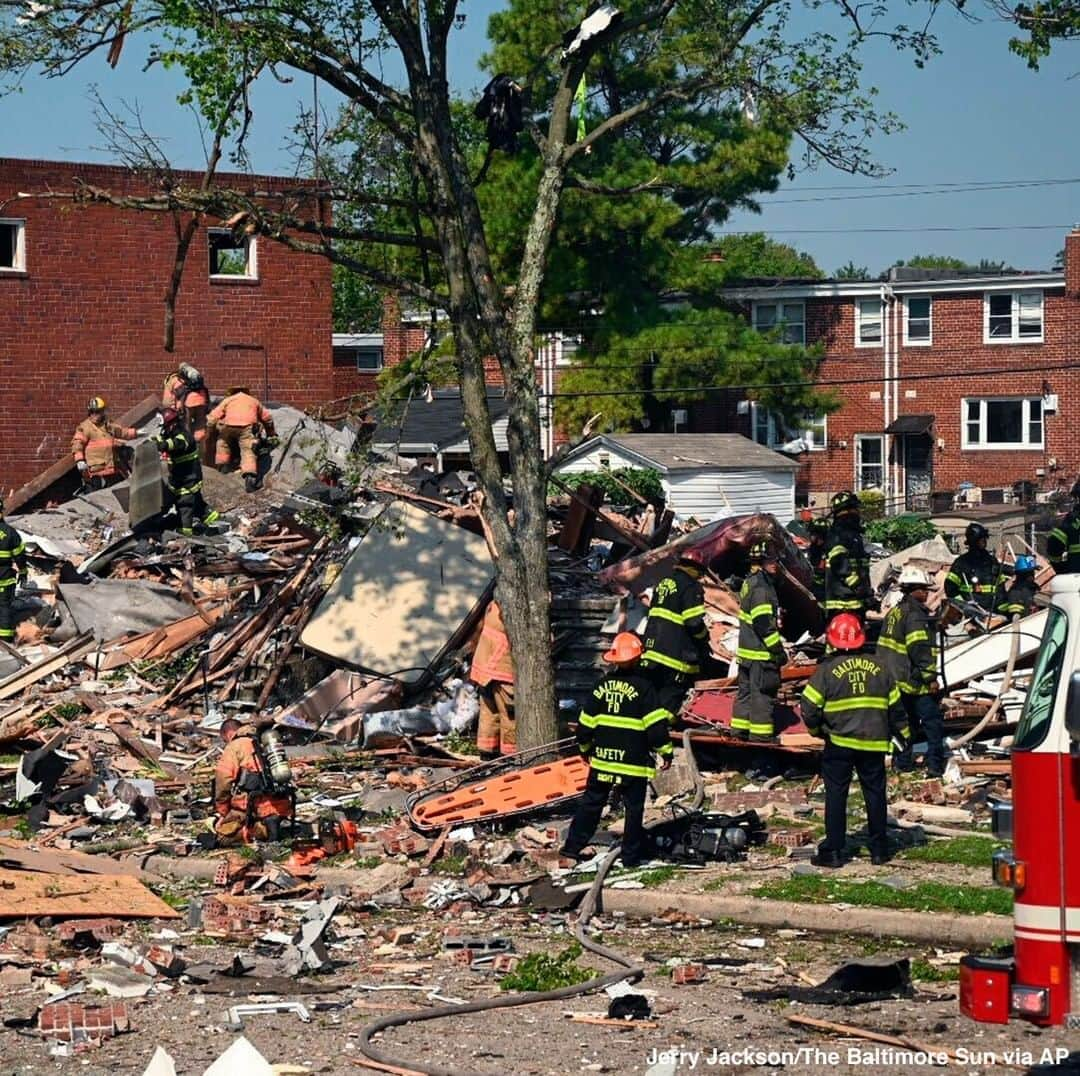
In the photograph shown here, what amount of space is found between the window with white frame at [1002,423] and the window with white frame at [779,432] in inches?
158

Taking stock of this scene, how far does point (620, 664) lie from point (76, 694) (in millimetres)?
8575

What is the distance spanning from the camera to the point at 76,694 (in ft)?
60.2

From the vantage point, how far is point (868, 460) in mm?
49781

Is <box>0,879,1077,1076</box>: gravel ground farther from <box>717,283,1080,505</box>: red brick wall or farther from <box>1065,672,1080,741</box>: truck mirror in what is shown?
<box>717,283,1080,505</box>: red brick wall

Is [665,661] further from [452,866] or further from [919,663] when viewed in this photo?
[452,866]

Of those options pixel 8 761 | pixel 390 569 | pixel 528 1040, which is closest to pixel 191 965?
pixel 528 1040

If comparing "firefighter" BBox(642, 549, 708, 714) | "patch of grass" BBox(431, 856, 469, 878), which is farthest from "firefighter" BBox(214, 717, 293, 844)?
"firefighter" BBox(642, 549, 708, 714)

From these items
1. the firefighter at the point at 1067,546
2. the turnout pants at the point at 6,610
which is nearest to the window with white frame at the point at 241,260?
the turnout pants at the point at 6,610

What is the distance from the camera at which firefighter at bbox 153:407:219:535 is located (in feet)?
73.8

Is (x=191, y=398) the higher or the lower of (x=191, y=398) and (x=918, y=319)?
the lower

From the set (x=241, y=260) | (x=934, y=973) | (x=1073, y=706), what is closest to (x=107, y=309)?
(x=241, y=260)

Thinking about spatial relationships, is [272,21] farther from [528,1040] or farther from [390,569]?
[528,1040]

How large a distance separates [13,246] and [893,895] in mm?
25698

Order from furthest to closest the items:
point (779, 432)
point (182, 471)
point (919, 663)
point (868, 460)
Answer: point (779, 432)
point (868, 460)
point (182, 471)
point (919, 663)
